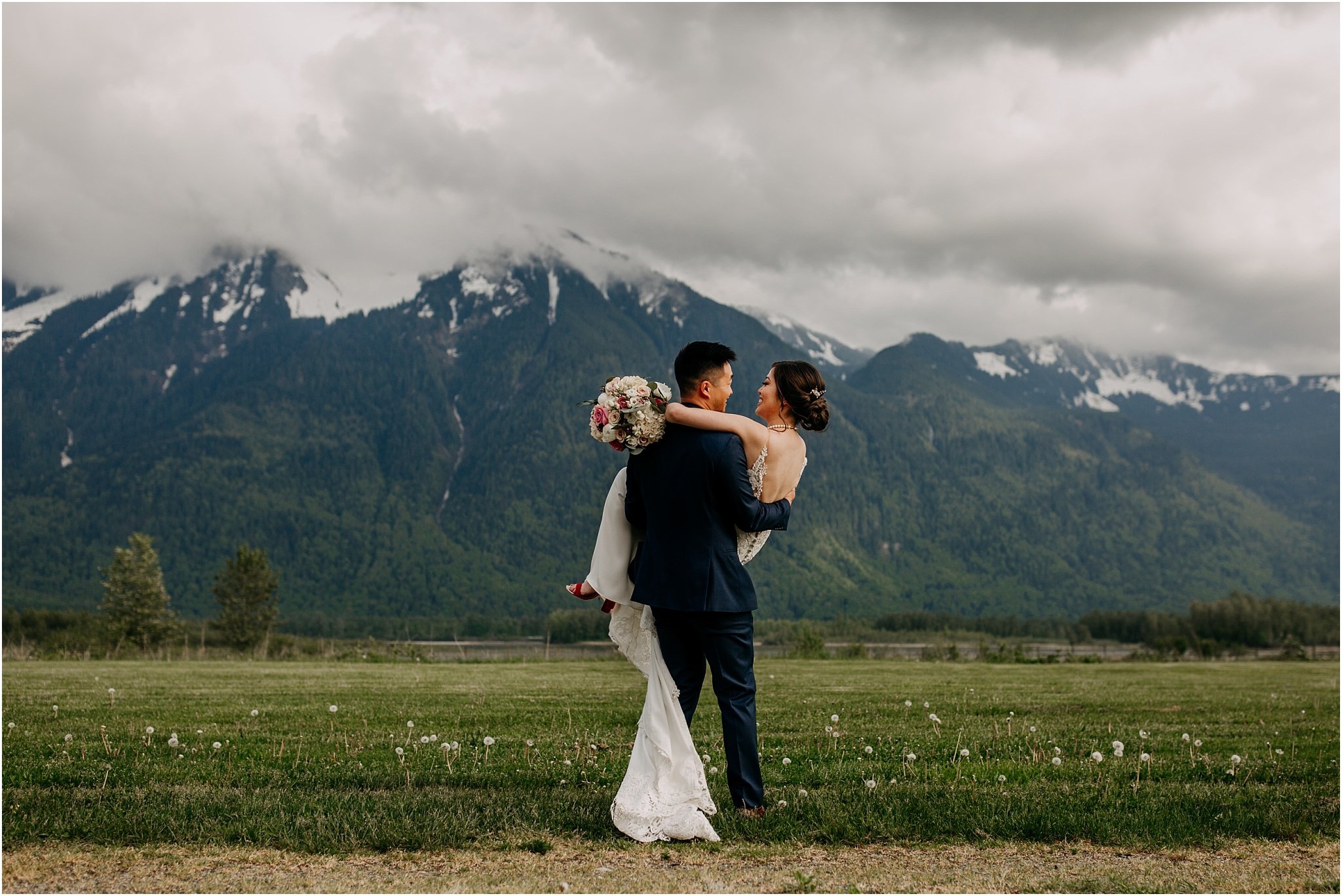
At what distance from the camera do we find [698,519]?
7.23 metres

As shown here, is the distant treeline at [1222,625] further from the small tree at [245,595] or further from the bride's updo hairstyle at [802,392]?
the bride's updo hairstyle at [802,392]

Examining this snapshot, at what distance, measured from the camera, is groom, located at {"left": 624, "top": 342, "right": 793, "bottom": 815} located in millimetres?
7156

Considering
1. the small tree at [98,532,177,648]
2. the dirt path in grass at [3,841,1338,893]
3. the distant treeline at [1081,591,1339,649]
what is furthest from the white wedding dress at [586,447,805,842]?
the distant treeline at [1081,591,1339,649]

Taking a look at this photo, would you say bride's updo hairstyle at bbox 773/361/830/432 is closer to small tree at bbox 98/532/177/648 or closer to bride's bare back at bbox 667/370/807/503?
bride's bare back at bbox 667/370/807/503

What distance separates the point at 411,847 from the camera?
652 cm

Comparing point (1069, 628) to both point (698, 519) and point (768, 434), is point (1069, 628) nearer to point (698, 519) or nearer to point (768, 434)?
point (768, 434)

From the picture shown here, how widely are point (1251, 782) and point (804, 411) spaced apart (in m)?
5.76

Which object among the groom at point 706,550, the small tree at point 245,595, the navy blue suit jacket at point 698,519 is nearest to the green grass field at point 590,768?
the groom at point 706,550

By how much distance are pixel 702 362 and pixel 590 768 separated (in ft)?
14.1

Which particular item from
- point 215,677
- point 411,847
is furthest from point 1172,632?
point 411,847

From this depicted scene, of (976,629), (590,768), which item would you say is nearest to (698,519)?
(590,768)

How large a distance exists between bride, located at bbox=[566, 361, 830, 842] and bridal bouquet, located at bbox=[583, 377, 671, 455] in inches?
5.0

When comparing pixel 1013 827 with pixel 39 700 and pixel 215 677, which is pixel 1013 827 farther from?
pixel 215 677

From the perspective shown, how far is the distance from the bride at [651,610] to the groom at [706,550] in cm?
14
